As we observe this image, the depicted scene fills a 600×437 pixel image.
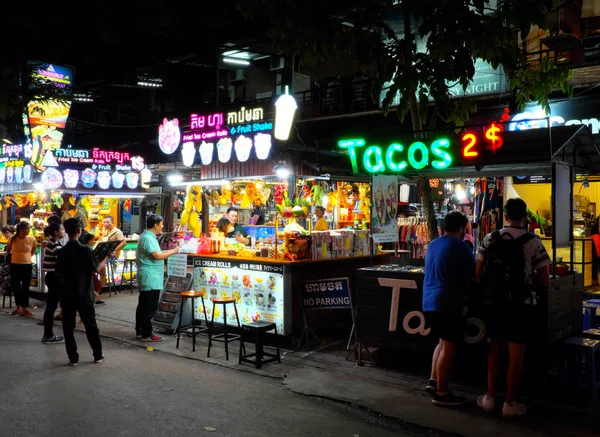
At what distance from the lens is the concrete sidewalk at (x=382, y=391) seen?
5.50m

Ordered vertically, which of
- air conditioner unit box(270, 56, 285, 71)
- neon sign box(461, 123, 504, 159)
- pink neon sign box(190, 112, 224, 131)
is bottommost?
neon sign box(461, 123, 504, 159)

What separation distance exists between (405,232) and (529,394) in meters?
8.32

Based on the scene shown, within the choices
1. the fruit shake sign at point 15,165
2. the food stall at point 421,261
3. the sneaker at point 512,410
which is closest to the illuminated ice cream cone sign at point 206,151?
the fruit shake sign at point 15,165

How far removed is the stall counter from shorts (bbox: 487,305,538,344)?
328 cm

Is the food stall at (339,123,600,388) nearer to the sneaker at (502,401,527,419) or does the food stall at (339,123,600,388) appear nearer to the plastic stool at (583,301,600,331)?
the sneaker at (502,401,527,419)

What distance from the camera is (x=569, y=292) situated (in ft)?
22.3

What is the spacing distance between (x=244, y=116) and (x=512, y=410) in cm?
1113

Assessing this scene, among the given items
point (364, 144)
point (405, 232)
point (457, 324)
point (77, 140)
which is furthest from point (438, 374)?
point (77, 140)

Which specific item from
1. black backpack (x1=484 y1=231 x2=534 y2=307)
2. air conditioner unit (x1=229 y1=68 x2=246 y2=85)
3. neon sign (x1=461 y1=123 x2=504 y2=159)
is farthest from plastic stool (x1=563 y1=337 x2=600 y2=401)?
air conditioner unit (x1=229 y1=68 x2=246 y2=85)

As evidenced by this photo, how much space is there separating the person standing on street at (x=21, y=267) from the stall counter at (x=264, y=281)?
14.8 ft

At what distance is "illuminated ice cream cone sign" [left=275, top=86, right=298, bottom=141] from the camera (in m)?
12.7

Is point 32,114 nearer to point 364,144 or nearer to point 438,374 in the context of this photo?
point 364,144

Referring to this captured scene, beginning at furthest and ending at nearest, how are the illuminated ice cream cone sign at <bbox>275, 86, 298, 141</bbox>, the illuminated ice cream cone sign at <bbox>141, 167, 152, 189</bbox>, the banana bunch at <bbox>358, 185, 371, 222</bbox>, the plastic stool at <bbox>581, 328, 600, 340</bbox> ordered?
the illuminated ice cream cone sign at <bbox>141, 167, 152, 189</bbox> < the banana bunch at <bbox>358, 185, 371, 222</bbox> < the illuminated ice cream cone sign at <bbox>275, 86, 298, 141</bbox> < the plastic stool at <bbox>581, 328, 600, 340</bbox>

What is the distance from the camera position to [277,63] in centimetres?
1925
